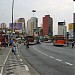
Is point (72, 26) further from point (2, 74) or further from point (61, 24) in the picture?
point (2, 74)

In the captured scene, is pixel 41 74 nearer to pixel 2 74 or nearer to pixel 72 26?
pixel 2 74

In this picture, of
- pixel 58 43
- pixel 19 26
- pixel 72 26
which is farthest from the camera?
pixel 72 26

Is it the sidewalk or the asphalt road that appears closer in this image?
the sidewalk

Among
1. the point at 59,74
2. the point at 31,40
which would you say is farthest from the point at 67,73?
the point at 31,40

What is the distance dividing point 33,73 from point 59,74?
147 centimetres

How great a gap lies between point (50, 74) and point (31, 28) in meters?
185

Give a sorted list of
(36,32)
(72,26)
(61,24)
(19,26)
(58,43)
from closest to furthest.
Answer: (58,43) → (19,26) → (72,26) → (36,32) → (61,24)

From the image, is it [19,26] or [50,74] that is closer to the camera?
[50,74]

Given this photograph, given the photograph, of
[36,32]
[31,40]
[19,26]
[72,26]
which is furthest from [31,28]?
[31,40]

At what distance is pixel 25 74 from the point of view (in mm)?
14273

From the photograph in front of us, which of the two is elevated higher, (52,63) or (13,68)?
(13,68)

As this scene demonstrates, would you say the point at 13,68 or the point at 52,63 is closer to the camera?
the point at 13,68

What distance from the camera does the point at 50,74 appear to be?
14.3 meters

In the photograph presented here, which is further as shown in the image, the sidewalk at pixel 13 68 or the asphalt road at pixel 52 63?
the asphalt road at pixel 52 63
